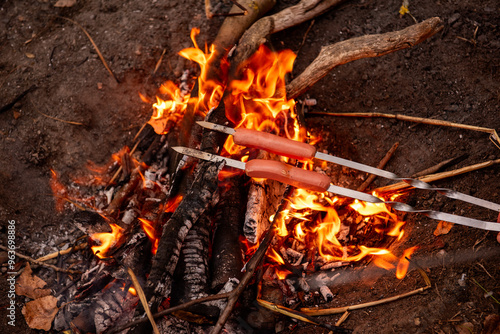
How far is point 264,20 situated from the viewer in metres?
3.49

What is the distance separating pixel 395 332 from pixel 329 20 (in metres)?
3.28

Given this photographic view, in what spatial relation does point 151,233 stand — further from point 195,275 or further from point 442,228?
point 442,228

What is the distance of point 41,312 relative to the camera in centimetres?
271

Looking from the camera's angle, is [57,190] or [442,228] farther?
[57,190]

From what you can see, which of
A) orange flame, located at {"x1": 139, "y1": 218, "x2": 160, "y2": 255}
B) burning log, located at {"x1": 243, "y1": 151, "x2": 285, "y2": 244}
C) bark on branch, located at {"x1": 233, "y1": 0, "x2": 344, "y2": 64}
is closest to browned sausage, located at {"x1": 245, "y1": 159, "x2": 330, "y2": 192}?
burning log, located at {"x1": 243, "y1": 151, "x2": 285, "y2": 244}

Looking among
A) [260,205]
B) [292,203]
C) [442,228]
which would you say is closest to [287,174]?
[260,205]

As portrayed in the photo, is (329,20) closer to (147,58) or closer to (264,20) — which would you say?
(264,20)

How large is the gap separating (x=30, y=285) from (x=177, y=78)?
243 cm

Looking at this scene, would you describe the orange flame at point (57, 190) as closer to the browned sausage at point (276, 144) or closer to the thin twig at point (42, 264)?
the thin twig at point (42, 264)

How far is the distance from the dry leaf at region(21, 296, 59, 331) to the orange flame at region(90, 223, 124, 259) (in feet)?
1.71

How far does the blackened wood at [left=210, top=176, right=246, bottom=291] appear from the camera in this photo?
2545mm

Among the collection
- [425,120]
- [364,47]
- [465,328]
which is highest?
[364,47]

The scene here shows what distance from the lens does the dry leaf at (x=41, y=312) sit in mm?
2643

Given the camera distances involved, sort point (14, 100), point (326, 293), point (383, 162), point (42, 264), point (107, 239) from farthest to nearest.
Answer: point (14, 100)
point (383, 162)
point (42, 264)
point (107, 239)
point (326, 293)
